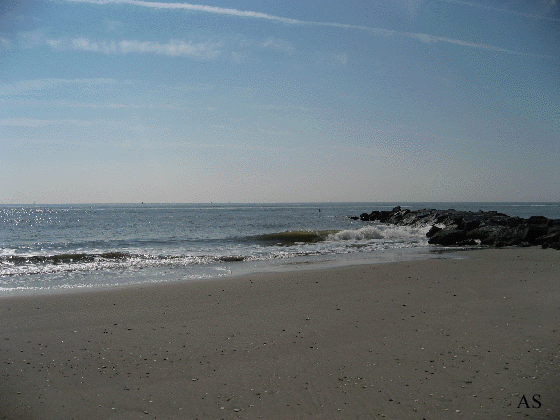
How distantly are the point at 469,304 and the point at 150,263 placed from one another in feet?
40.0

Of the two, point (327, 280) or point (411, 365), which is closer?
point (411, 365)

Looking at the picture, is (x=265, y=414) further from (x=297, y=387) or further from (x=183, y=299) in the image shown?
(x=183, y=299)

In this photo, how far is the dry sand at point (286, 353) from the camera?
14.1ft

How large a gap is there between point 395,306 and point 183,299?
4.45 m

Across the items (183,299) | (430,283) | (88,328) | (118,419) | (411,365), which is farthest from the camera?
(430,283)

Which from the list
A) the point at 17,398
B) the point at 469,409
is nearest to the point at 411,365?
the point at 469,409

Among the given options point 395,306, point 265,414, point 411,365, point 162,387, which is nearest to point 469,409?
point 411,365

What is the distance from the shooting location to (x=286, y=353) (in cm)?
577

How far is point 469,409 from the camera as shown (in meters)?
4.15

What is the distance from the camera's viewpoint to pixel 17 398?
450 centimetres

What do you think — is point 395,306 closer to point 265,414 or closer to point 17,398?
point 265,414

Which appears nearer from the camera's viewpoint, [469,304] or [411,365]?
[411,365]

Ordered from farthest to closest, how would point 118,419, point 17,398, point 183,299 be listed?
point 183,299
point 17,398
point 118,419

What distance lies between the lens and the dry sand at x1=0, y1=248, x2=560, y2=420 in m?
4.31
